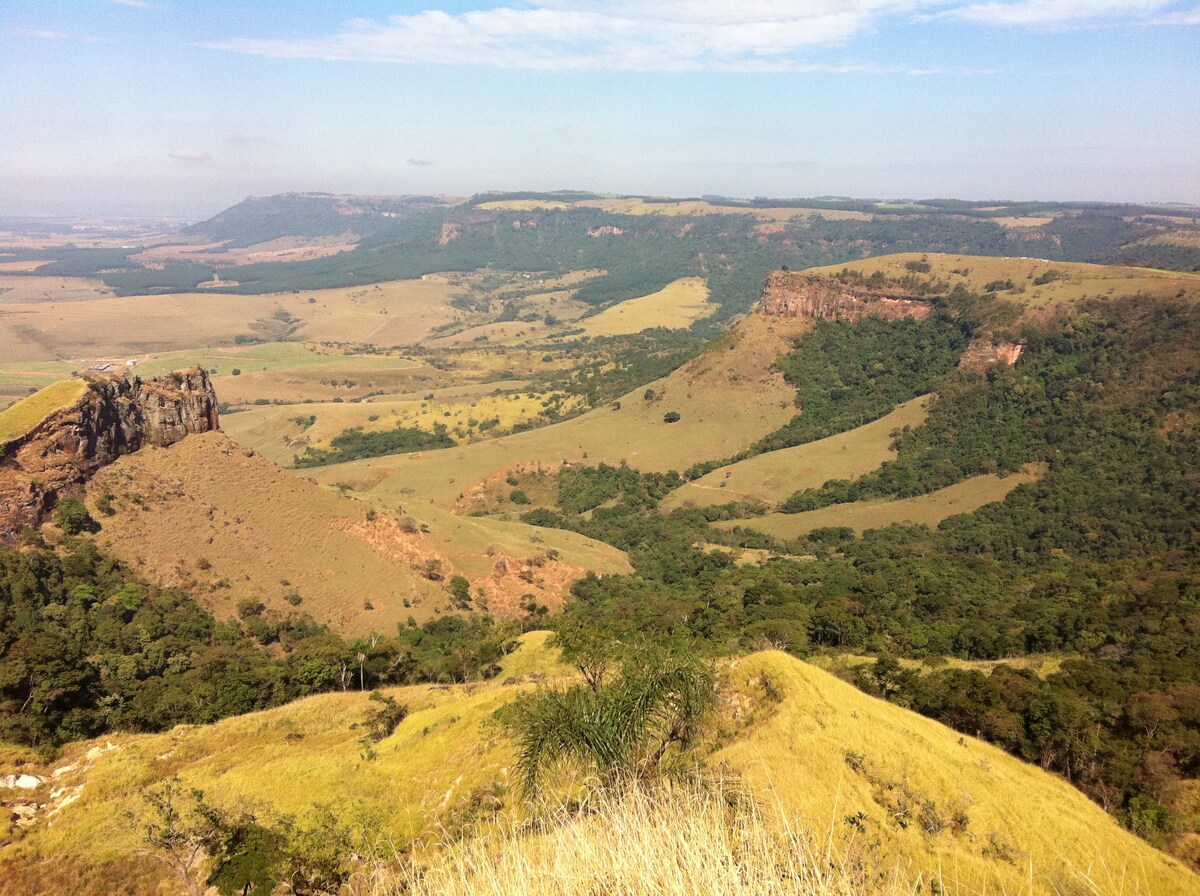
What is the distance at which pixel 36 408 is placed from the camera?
6128cm

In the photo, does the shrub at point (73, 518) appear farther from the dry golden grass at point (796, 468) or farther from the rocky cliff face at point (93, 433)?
the dry golden grass at point (796, 468)

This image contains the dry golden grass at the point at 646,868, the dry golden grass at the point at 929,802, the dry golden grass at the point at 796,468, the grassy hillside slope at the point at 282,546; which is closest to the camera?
the dry golden grass at the point at 646,868

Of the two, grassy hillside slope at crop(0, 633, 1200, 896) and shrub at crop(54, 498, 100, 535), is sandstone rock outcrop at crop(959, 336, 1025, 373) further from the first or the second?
shrub at crop(54, 498, 100, 535)

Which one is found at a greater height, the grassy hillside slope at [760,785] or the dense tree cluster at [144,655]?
the grassy hillside slope at [760,785]

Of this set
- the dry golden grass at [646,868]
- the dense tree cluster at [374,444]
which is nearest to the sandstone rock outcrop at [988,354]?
the dense tree cluster at [374,444]

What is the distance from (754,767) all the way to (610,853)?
16.8 metres

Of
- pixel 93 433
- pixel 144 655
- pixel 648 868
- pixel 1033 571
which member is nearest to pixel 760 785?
pixel 648 868

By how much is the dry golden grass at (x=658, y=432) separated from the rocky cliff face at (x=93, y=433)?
56.1 m

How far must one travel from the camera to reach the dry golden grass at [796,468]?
440 feet

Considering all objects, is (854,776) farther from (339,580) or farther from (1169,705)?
(339,580)

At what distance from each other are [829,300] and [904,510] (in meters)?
87.1

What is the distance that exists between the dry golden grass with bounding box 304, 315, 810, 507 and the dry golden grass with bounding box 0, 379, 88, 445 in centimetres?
6612

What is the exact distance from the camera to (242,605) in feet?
200

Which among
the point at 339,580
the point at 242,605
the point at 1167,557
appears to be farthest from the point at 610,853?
the point at 1167,557
